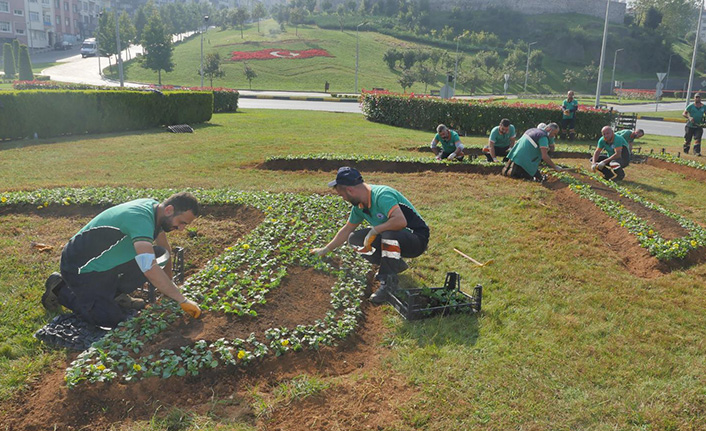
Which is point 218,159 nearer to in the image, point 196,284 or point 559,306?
point 196,284

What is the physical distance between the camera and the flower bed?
395 cm

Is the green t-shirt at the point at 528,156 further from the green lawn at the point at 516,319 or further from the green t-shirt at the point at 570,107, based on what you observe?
the green t-shirt at the point at 570,107

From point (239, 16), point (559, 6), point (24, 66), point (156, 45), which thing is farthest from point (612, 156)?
point (559, 6)

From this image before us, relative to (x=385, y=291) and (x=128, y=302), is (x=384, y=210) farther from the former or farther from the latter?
(x=128, y=302)

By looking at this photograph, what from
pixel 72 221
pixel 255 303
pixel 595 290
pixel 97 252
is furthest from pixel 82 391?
pixel 595 290

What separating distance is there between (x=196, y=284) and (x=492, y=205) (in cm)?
579

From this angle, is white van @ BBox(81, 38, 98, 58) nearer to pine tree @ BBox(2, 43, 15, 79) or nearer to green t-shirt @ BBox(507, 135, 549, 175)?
pine tree @ BBox(2, 43, 15, 79)

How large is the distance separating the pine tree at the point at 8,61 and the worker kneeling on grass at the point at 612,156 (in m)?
53.8

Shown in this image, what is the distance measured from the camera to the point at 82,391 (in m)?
3.71

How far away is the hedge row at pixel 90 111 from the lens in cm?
1523

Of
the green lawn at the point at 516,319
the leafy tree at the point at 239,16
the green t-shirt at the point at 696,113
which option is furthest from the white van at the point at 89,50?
the green t-shirt at the point at 696,113

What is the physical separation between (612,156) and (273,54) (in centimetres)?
6598

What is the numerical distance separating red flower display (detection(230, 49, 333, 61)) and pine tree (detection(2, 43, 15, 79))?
84.5ft

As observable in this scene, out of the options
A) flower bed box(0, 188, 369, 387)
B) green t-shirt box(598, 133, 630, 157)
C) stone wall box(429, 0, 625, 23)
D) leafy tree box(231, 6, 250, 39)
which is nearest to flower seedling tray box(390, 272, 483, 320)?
flower bed box(0, 188, 369, 387)
